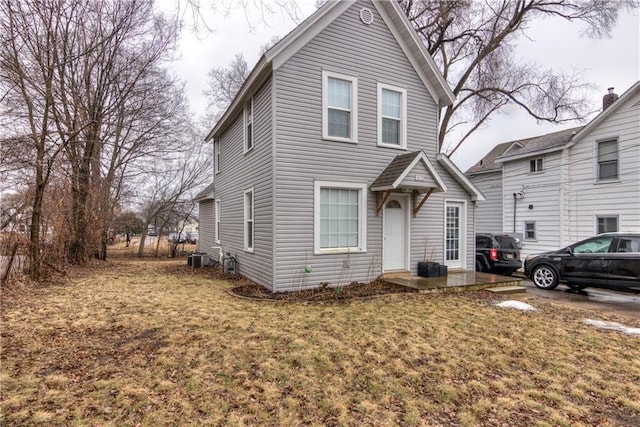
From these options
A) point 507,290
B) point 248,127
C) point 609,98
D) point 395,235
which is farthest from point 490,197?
point 248,127

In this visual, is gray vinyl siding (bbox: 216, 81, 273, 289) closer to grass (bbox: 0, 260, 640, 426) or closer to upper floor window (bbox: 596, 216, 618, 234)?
grass (bbox: 0, 260, 640, 426)

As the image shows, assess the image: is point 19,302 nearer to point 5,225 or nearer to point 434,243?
point 5,225

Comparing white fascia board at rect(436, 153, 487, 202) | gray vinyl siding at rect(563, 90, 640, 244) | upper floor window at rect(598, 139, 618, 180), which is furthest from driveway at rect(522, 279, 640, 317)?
upper floor window at rect(598, 139, 618, 180)

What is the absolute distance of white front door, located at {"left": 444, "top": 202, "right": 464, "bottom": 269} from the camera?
33.6 ft

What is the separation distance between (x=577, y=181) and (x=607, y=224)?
2.07 meters

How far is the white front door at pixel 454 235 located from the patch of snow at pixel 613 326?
14.5 feet

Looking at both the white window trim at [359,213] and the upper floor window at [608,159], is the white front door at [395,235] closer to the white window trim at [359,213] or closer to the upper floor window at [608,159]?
the white window trim at [359,213]

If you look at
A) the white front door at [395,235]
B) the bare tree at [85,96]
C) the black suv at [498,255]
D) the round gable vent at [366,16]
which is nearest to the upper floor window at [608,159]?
the black suv at [498,255]

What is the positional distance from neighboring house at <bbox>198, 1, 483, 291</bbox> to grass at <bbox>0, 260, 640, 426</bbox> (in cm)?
216

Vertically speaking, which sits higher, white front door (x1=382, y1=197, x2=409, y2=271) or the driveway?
Answer: white front door (x1=382, y1=197, x2=409, y2=271)

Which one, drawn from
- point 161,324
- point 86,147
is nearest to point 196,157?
point 86,147

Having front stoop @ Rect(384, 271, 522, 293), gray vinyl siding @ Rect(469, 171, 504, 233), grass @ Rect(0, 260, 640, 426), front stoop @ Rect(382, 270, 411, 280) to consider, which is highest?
gray vinyl siding @ Rect(469, 171, 504, 233)

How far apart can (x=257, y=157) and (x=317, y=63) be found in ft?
9.26

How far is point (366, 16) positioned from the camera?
8664 mm
